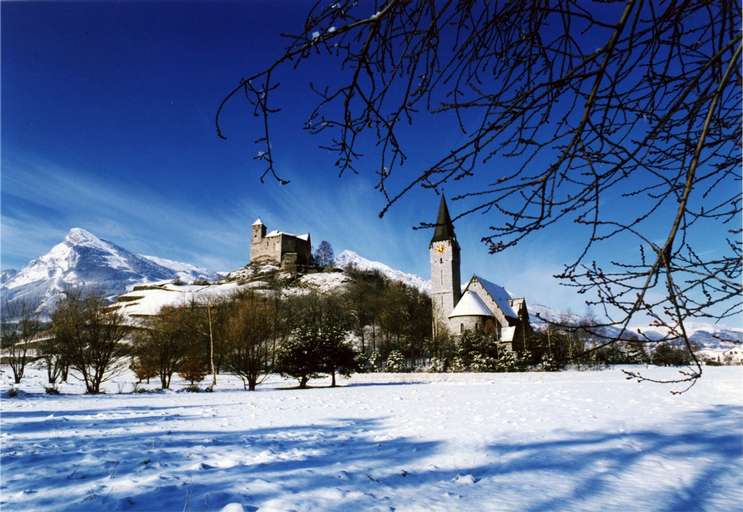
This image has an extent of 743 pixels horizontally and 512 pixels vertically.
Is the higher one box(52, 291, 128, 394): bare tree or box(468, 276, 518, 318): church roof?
box(468, 276, 518, 318): church roof

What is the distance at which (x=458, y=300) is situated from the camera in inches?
1950

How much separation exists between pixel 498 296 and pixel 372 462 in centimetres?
4901

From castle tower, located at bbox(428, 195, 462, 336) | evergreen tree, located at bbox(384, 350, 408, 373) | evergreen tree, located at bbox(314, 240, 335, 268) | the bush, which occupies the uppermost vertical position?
evergreen tree, located at bbox(314, 240, 335, 268)

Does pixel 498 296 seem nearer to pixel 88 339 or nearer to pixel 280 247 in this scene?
pixel 88 339

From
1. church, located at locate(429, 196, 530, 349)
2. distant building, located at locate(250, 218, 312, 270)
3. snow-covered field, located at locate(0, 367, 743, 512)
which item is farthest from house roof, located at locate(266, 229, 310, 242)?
snow-covered field, located at locate(0, 367, 743, 512)

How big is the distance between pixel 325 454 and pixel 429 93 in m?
4.42

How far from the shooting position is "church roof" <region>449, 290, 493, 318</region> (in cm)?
4494

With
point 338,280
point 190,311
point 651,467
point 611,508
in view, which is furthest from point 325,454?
point 338,280

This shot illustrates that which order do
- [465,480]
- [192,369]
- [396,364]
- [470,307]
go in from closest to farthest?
1. [465,480]
2. [192,369]
3. [396,364]
4. [470,307]

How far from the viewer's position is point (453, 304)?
159 feet

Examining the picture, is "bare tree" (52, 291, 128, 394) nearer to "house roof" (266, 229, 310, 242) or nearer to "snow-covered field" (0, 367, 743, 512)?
"snow-covered field" (0, 367, 743, 512)

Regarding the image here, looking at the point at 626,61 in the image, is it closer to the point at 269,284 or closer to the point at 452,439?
the point at 452,439

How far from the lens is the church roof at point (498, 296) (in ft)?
162

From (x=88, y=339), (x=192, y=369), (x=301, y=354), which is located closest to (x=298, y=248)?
(x=192, y=369)
